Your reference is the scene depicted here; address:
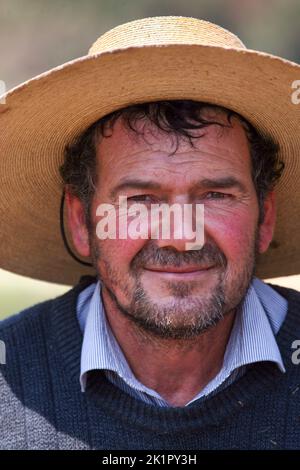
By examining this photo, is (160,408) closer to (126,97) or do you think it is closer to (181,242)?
(181,242)

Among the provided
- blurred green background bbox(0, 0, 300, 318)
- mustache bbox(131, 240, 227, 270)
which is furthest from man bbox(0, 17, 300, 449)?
blurred green background bbox(0, 0, 300, 318)

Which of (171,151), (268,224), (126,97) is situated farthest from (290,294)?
(126,97)

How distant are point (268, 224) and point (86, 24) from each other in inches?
379

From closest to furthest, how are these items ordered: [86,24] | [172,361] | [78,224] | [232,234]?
[232,234]
[172,361]
[78,224]
[86,24]

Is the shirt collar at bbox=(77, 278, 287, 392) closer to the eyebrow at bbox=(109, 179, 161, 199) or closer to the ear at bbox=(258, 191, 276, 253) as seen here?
the ear at bbox=(258, 191, 276, 253)

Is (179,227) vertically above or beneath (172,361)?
above

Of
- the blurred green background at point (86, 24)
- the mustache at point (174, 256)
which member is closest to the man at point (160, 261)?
the mustache at point (174, 256)

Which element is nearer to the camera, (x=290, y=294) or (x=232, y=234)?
(x=232, y=234)

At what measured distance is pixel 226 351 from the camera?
104 inches

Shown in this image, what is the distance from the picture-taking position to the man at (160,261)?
239 centimetres

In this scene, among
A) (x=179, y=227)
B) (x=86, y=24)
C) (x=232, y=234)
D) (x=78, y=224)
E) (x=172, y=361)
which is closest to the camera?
(x=179, y=227)

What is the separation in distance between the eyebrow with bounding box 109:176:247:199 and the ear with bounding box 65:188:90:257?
0.26 m

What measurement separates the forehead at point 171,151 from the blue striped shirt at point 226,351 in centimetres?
40

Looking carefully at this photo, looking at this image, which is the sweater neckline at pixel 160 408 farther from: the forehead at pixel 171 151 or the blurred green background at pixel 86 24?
the blurred green background at pixel 86 24
